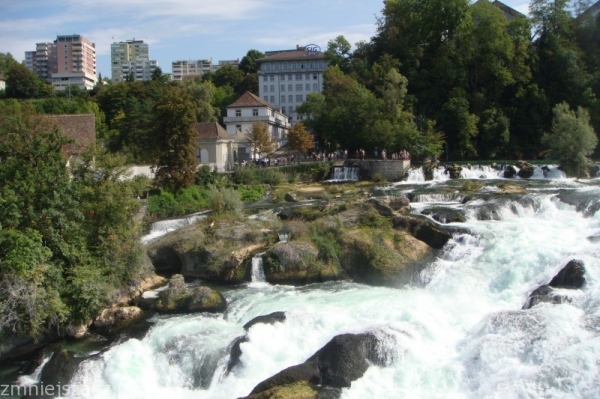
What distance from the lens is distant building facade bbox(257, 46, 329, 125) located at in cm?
9756

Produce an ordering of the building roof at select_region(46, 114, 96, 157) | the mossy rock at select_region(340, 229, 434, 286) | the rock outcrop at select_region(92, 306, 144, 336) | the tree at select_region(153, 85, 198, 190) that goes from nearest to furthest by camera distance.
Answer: the rock outcrop at select_region(92, 306, 144, 336)
the mossy rock at select_region(340, 229, 434, 286)
the building roof at select_region(46, 114, 96, 157)
the tree at select_region(153, 85, 198, 190)

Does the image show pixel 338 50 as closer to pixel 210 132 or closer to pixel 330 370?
pixel 210 132

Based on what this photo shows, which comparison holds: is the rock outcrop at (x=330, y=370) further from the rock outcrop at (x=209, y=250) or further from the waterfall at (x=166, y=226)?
the waterfall at (x=166, y=226)

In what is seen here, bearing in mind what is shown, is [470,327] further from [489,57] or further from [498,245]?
[489,57]

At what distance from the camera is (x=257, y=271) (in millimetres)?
23922

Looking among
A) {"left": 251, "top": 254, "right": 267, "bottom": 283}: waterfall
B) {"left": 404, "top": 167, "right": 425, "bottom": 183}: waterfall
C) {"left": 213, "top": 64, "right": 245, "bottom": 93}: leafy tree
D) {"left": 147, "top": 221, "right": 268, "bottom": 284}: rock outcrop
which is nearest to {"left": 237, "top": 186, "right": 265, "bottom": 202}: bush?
{"left": 404, "top": 167, "right": 425, "bottom": 183}: waterfall

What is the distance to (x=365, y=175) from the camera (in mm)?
48625

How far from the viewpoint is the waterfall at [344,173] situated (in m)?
49.1

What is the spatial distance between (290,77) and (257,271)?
3062 inches

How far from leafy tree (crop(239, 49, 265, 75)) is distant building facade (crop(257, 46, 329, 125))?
579 inches

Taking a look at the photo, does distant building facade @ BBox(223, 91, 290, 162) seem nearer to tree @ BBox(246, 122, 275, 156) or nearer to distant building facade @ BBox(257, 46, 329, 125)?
tree @ BBox(246, 122, 275, 156)

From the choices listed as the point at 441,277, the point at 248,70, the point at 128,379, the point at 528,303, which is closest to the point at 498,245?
the point at 441,277

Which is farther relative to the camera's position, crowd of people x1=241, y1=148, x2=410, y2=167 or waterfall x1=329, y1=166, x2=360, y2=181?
crowd of people x1=241, y1=148, x2=410, y2=167

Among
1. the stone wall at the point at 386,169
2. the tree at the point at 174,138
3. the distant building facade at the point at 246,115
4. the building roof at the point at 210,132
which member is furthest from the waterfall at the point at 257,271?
the distant building facade at the point at 246,115
